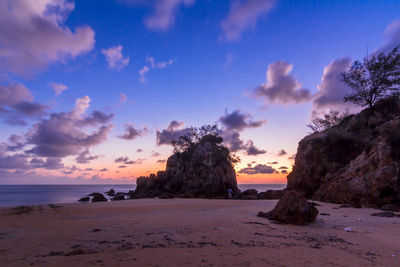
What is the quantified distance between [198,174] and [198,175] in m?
0.16

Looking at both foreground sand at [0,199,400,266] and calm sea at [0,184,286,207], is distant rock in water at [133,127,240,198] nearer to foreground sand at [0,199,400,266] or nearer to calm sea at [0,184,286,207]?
calm sea at [0,184,286,207]

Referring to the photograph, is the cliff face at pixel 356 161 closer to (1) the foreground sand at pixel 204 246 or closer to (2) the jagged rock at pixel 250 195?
(2) the jagged rock at pixel 250 195

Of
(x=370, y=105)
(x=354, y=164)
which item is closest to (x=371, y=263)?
(x=354, y=164)

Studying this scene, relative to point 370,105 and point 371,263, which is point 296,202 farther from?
point 370,105

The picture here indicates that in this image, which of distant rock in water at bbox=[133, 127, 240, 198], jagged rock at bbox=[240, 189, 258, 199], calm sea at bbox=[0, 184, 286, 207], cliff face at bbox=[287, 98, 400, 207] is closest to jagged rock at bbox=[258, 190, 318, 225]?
cliff face at bbox=[287, 98, 400, 207]

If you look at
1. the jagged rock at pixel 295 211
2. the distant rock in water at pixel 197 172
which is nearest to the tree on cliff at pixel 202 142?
the distant rock in water at pixel 197 172

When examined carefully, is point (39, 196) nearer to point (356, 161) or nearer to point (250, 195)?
point (250, 195)

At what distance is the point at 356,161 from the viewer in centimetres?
1570


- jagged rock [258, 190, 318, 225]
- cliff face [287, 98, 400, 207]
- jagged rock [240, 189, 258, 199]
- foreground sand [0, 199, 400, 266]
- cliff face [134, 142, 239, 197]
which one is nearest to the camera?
foreground sand [0, 199, 400, 266]

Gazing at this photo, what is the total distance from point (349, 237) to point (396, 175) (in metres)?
9.73

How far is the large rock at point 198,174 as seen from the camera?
33.7 metres

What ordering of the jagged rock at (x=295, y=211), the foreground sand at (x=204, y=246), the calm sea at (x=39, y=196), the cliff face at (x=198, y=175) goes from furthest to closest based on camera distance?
1. the cliff face at (x=198, y=175)
2. the calm sea at (x=39, y=196)
3. the jagged rock at (x=295, y=211)
4. the foreground sand at (x=204, y=246)

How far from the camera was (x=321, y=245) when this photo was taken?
5109 mm

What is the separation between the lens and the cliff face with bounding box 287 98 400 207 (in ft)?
42.8
